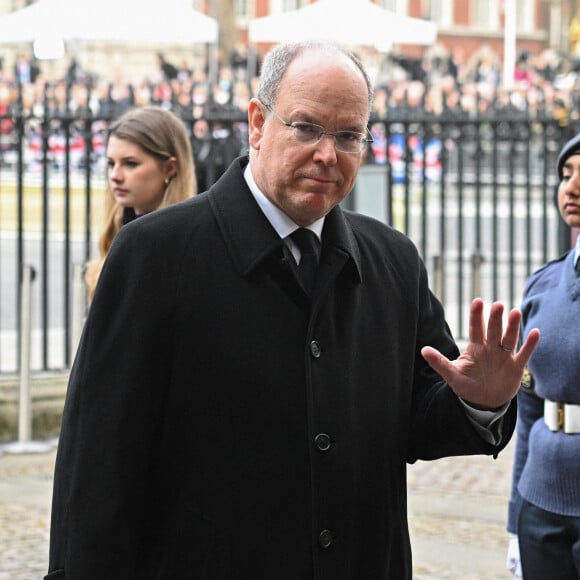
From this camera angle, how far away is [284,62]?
283cm

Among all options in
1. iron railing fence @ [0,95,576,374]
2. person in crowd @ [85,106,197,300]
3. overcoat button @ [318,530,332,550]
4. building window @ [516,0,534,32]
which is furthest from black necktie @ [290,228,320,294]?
building window @ [516,0,534,32]

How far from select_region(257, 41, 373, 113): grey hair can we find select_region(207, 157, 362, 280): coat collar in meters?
0.18

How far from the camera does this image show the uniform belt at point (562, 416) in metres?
3.92

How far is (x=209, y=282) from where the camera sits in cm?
278

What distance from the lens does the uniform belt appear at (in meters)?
3.92

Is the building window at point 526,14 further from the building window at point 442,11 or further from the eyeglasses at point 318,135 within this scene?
the eyeglasses at point 318,135

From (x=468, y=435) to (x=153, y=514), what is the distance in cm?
64

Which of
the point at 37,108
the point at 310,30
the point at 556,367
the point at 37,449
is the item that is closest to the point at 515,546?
the point at 556,367

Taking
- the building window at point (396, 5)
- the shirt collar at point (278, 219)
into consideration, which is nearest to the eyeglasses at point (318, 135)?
the shirt collar at point (278, 219)

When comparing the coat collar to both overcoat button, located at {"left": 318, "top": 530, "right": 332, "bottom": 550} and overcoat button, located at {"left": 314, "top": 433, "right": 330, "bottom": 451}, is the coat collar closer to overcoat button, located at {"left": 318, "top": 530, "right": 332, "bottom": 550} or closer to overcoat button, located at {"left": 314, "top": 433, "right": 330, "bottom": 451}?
overcoat button, located at {"left": 314, "top": 433, "right": 330, "bottom": 451}

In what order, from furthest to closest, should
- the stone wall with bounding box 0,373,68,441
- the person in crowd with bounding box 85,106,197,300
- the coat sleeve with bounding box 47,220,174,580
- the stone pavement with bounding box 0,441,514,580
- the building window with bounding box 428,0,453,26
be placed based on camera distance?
1. the building window with bounding box 428,0,453,26
2. the stone wall with bounding box 0,373,68,441
3. the stone pavement with bounding box 0,441,514,580
4. the person in crowd with bounding box 85,106,197,300
5. the coat sleeve with bounding box 47,220,174,580

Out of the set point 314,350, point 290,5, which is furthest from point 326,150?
point 290,5

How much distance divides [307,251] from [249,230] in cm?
13

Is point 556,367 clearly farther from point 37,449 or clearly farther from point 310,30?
point 310,30
